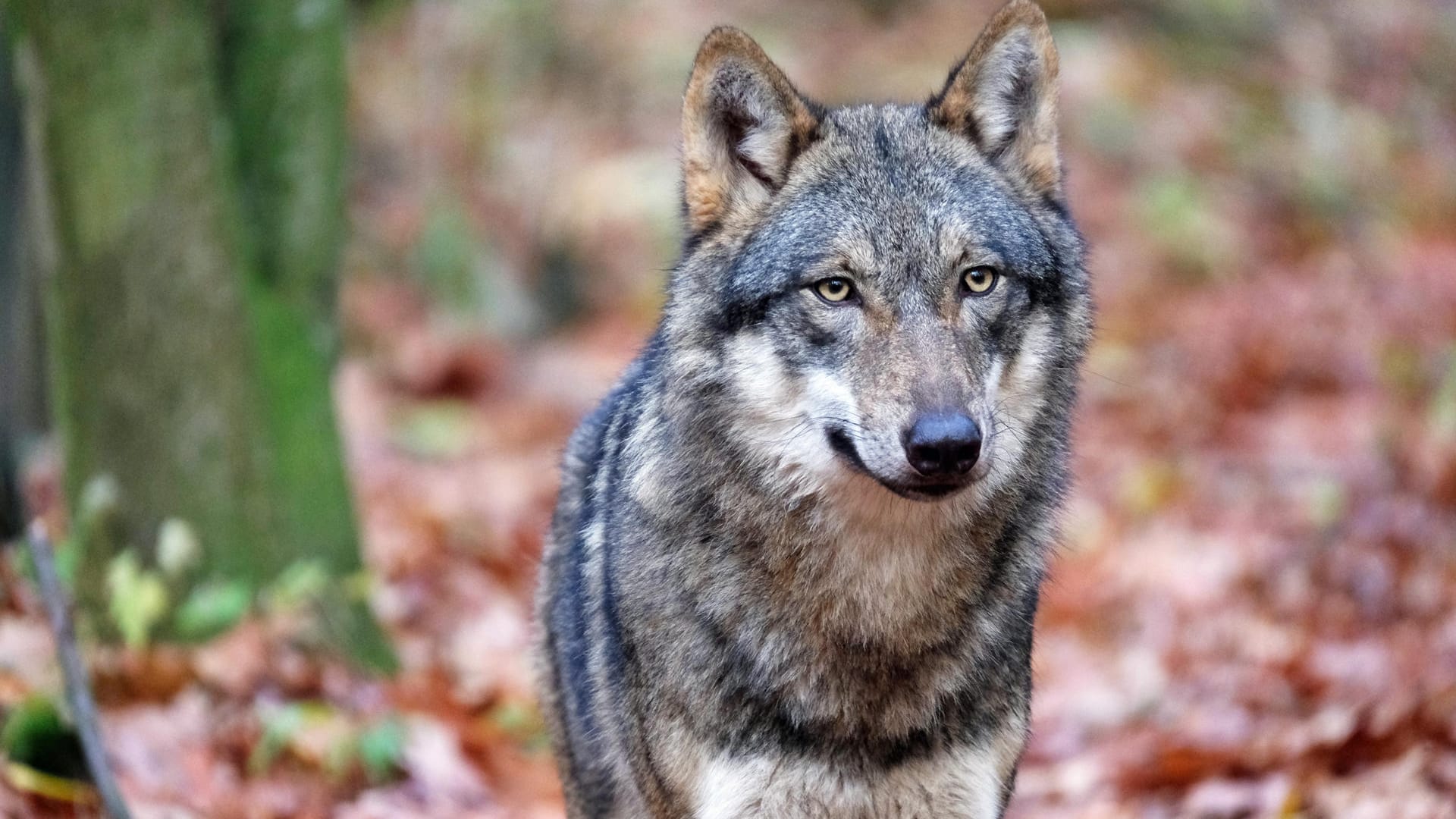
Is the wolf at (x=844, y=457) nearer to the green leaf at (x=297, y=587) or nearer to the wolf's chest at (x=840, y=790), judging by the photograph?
the wolf's chest at (x=840, y=790)

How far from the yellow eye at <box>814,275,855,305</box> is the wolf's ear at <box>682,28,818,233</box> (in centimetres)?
43

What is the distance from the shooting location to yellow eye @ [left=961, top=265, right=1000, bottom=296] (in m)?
4.01

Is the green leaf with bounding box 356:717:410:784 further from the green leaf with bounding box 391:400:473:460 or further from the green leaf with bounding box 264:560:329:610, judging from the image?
the green leaf with bounding box 391:400:473:460

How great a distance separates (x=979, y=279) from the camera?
4.03 m

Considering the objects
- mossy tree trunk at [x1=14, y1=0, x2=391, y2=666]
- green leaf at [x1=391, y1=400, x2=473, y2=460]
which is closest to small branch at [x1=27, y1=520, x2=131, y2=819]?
mossy tree trunk at [x1=14, y1=0, x2=391, y2=666]

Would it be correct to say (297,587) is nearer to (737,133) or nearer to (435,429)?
(737,133)

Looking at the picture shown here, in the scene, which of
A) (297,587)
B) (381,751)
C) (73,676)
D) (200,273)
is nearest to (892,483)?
(73,676)

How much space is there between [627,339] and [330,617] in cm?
818

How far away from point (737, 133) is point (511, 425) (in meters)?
8.55

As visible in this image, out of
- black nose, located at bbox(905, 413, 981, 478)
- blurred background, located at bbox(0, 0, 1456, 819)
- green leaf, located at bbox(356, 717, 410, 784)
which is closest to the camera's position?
black nose, located at bbox(905, 413, 981, 478)

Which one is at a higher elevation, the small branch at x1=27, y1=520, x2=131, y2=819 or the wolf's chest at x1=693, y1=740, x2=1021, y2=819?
the small branch at x1=27, y1=520, x2=131, y2=819

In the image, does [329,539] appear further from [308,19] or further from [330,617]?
[308,19]

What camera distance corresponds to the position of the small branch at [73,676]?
4.21 meters

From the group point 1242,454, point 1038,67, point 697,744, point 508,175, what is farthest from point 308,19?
point 508,175
